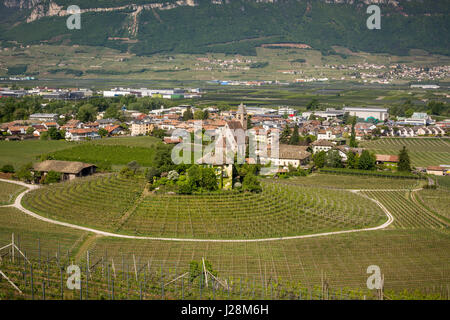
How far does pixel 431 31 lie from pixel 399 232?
185660mm

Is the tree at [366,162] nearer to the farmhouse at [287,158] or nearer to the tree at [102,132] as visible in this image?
the farmhouse at [287,158]

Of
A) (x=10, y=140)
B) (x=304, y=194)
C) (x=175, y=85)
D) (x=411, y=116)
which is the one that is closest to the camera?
(x=304, y=194)

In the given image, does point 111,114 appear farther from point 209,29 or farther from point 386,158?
point 209,29

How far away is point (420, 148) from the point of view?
158ft

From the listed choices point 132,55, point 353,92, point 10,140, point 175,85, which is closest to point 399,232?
point 10,140

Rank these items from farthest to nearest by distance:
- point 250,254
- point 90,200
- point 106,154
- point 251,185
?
point 106,154
point 251,185
point 90,200
point 250,254

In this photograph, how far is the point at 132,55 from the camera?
16062cm

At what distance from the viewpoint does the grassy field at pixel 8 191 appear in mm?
27078

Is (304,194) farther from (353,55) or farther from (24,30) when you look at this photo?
(24,30)

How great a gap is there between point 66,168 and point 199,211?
12.0 m

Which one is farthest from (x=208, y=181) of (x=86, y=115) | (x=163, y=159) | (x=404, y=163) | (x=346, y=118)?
(x=346, y=118)

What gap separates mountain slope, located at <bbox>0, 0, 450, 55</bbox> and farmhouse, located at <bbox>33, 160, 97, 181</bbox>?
13496 cm

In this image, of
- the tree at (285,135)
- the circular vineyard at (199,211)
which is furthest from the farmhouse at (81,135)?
the circular vineyard at (199,211)
